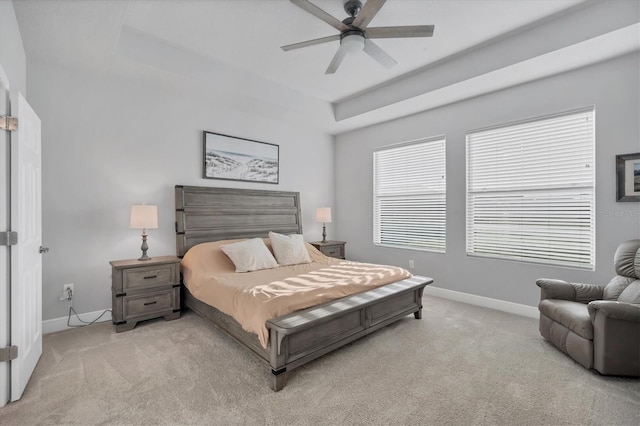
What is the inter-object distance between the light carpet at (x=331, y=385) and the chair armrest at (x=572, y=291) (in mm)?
467

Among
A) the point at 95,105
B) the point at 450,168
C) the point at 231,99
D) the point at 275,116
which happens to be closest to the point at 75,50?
the point at 95,105

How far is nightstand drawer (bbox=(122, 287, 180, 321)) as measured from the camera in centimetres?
311

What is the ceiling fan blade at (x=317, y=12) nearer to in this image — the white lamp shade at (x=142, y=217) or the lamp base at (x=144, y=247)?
the white lamp shade at (x=142, y=217)

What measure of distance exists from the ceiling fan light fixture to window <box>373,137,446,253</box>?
2.35 m

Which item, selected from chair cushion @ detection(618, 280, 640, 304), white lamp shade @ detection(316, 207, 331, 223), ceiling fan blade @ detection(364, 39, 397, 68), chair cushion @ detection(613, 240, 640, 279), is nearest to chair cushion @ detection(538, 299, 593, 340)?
chair cushion @ detection(618, 280, 640, 304)

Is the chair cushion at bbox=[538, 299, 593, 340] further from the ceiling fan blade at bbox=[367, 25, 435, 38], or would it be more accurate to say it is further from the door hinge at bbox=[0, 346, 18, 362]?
the door hinge at bbox=[0, 346, 18, 362]

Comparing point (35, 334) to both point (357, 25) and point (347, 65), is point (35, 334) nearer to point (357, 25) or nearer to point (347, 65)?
point (357, 25)

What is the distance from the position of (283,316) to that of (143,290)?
1882mm

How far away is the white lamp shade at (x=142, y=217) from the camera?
3.26 metres

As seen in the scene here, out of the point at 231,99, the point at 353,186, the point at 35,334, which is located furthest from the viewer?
the point at 353,186

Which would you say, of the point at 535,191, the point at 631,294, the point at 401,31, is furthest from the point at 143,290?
the point at 535,191

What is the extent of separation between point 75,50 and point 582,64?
16.6 feet

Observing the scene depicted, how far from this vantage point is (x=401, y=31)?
2.39 m

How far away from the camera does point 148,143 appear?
12.1 ft
